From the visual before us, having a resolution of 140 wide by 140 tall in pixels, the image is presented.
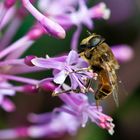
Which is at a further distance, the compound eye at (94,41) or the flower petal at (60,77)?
the compound eye at (94,41)

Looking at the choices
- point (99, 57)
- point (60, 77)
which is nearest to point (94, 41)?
point (99, 57)

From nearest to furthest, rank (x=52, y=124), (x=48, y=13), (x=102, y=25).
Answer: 1. (x=48, y=13)
2. (x=52, y=124)
3. (x=102, y=25)

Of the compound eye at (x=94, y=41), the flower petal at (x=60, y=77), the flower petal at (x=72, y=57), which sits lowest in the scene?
the flower petal at (x=60, y=77)

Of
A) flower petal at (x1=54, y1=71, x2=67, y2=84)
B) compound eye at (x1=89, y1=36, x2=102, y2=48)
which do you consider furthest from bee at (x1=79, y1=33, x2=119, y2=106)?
flower petal at (x1=54, y1=71, x2=67, y2=84)

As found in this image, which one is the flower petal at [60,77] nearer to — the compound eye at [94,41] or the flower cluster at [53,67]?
the flower cluster at [53,67]

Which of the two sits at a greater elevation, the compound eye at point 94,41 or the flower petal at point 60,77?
the compound eye at point 94,41

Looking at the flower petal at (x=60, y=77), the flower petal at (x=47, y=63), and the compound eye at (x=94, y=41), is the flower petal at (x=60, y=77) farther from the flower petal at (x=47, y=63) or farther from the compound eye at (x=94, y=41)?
the compound eye at (x=94, y=41)

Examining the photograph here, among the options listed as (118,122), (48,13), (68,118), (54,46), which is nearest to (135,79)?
(118,122)

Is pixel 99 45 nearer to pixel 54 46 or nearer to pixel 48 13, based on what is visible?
pixel 48 13

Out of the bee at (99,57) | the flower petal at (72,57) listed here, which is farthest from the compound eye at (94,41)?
the flower petal at (72,57)
